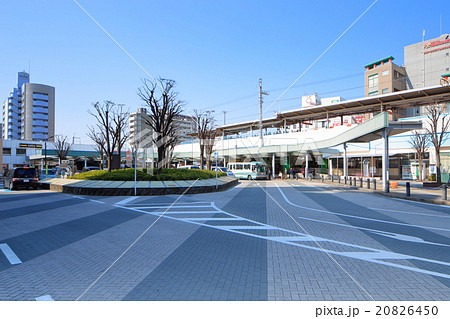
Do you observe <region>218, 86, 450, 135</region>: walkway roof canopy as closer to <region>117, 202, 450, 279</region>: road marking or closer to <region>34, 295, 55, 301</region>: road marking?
<region>117, 202, 450, 279</region>: road marking

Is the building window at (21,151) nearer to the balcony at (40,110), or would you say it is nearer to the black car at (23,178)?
the balcony at (40,110)

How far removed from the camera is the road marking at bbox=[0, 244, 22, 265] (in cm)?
580

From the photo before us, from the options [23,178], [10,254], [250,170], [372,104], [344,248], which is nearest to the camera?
[10,254]

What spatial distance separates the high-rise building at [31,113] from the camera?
311 ft

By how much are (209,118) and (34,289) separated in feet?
127

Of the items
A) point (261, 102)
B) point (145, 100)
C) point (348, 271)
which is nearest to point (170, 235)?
point (348, 271)

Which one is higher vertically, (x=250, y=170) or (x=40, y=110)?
(x=40, y=110)

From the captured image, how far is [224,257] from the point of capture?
19.9ft

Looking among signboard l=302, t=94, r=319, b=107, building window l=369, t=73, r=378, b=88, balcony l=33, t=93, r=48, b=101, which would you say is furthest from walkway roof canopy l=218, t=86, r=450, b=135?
balcony l=33, t=93, r=48, b=101

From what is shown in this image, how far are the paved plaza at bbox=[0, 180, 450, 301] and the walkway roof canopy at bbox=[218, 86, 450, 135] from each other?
38.1 meters

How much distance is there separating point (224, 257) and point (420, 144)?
35718 mm

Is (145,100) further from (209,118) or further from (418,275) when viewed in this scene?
(418,275)

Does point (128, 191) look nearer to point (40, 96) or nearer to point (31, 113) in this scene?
point (31, 113)

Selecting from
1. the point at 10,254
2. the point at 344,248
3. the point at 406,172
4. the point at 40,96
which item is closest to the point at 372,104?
the point at 406,172
